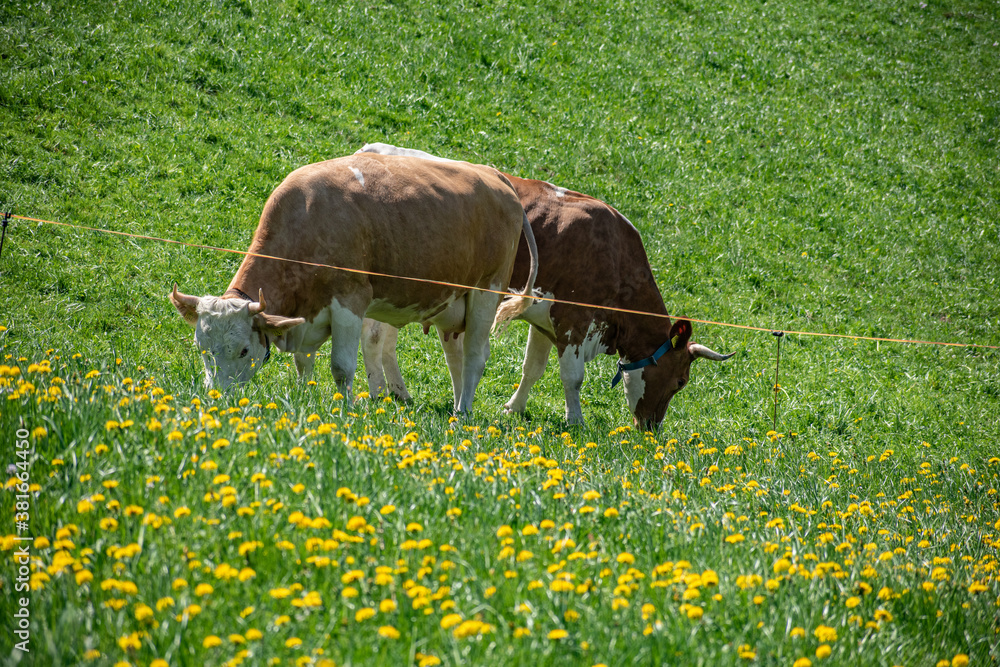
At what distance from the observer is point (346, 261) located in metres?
6.41

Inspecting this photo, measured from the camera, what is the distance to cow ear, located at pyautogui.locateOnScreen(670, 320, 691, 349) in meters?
8.93

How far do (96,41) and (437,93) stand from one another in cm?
549

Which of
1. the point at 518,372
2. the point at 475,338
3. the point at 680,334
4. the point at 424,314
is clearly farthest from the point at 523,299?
the point at 518,372

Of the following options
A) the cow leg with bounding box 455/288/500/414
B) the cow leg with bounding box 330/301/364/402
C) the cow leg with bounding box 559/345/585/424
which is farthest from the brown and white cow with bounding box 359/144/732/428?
the cow leg with bounding box 330/301/364/402

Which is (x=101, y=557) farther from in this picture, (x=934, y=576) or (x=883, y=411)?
(x=883, y=411)

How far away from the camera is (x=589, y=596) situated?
10.4 ft

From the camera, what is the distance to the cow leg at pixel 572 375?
869 centimetres

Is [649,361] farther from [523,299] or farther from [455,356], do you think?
[455,356]

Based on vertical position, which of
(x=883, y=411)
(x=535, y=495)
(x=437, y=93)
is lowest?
(x=883, y=411)

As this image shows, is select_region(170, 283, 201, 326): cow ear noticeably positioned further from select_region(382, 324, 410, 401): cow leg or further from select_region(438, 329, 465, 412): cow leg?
select_region(438, 329, 465, 412): cow leg

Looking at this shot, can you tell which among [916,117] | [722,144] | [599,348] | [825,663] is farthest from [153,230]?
[916,117]

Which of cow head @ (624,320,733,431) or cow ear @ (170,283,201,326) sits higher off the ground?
cow ear @ (170,283,201,326)

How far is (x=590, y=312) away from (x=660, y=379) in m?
1.13

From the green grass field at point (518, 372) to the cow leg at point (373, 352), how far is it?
885 mm
